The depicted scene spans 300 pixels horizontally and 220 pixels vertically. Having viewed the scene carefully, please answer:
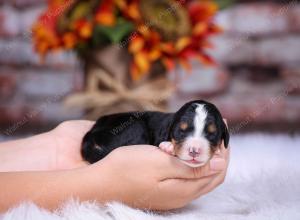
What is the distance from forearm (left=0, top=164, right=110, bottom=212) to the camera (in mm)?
837

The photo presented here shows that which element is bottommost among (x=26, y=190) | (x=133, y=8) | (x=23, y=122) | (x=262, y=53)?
(x=23, y=122)

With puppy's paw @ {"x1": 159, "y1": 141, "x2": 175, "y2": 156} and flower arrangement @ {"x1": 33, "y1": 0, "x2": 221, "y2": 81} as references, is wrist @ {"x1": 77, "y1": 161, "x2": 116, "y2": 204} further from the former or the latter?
flower arrangement @ {"x1": 33, "y1": 0, "x2": 221, "y2": 81}

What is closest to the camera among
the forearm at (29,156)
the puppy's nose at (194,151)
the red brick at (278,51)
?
the puppy's nose at (194,151)

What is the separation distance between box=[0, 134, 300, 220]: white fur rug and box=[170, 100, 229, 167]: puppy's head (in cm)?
11

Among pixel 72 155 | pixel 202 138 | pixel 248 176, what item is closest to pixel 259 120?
pixel 248 176

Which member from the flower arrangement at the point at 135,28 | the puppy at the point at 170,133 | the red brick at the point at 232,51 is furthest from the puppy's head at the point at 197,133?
the red brick at the point at 232,51

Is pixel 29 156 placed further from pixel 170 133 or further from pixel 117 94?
pixel 117 94

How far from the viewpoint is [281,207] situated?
0.86 metres

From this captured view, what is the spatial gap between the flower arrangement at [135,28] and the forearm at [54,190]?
59 cm

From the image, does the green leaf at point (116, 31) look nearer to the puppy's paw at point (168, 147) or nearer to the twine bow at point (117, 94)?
the twine bow at point (117, 94)

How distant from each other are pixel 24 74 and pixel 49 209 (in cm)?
119

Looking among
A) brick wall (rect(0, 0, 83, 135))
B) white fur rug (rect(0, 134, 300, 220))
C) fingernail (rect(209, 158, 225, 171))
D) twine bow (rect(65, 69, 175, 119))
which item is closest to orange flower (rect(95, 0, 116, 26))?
twine bow (rect(65, 69, 175, 119))

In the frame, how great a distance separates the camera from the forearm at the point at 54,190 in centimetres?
84

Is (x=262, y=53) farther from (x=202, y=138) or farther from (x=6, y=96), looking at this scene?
(x=202, y=138)
